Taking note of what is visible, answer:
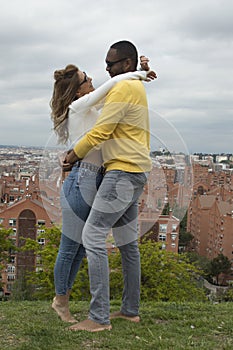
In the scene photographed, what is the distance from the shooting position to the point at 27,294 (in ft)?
59.0

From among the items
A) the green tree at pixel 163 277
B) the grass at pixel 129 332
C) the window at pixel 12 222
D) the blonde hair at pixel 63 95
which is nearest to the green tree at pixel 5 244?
the window at pixel 12 222

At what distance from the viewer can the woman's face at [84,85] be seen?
2957 mm

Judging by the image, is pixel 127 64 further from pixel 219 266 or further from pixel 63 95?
pixel 219 266

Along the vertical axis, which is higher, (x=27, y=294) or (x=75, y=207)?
(x=75, y=207)

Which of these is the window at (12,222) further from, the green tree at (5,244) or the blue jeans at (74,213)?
the blue jeans at (74,213)

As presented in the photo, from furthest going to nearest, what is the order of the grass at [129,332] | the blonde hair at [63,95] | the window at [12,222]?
the window at [12,222] → the blonde hair at [63,95] → the grass at [129,332]

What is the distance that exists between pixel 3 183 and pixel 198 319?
51.3ft

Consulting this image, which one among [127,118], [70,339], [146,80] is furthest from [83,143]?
[70,339]

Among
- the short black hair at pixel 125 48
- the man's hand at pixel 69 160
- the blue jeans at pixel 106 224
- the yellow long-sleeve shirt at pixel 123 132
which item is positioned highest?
the short black hair at pixel 125 48

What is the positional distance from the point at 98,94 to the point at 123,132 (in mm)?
255

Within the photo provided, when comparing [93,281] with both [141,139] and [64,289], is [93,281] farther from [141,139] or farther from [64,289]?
[141,139]

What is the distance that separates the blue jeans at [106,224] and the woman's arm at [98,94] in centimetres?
41

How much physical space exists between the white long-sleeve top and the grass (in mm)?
978

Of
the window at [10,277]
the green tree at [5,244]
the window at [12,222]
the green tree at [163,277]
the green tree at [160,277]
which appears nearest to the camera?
the green tree at [160,277]
